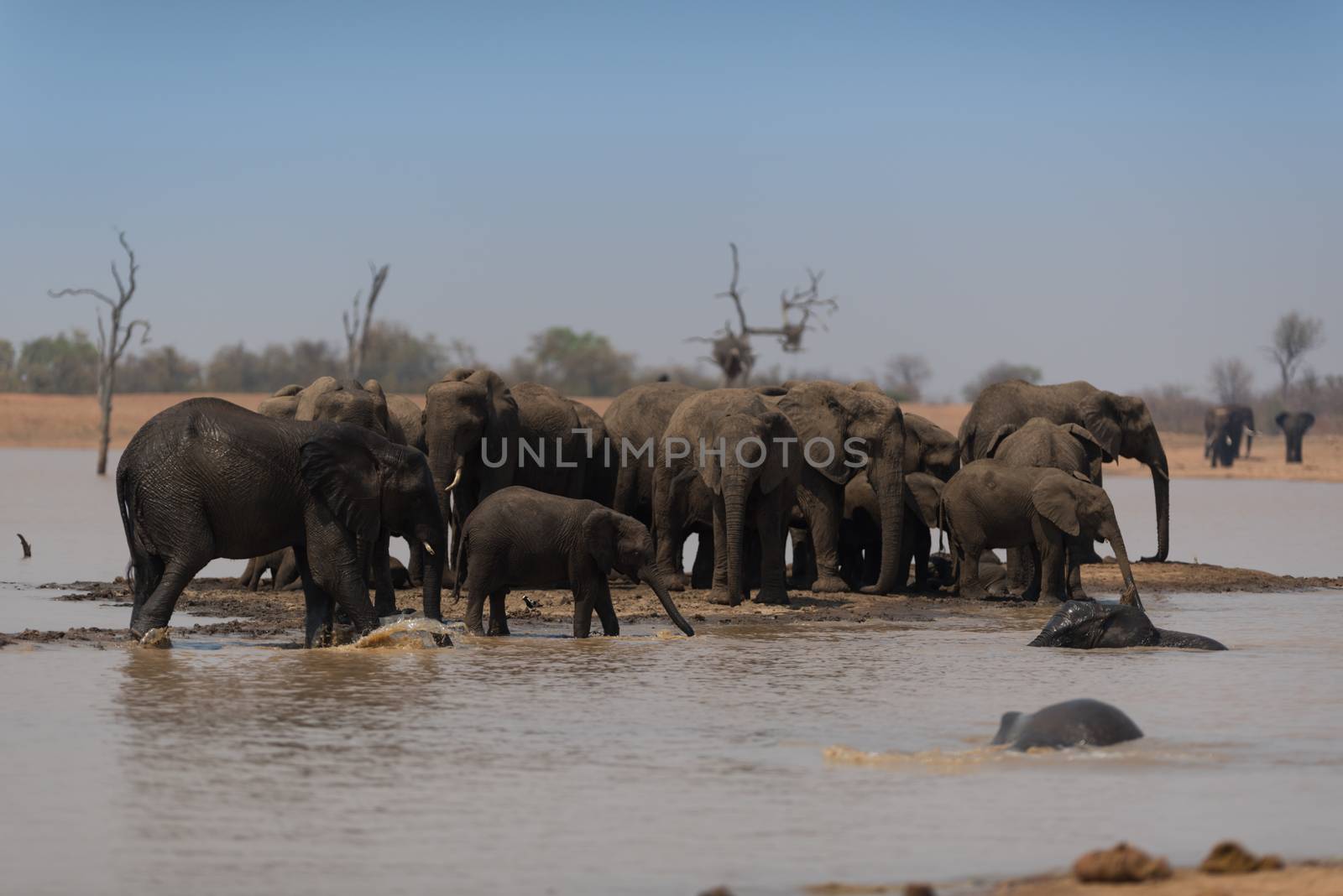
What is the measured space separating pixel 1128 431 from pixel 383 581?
11429mm

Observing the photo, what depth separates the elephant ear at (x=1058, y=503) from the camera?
16.7 metres

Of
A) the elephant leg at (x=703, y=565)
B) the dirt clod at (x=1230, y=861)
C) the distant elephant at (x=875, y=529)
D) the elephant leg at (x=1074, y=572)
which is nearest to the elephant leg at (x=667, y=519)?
the elephant leg at (x=703, y=565)

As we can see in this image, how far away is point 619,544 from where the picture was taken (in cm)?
1378

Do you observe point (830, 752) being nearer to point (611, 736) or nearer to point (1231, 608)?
point (611, 736)

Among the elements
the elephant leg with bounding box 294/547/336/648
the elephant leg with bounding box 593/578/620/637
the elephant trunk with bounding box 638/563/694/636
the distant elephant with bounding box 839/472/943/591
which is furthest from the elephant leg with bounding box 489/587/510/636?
the distant elephant with bounding box 839/472/943/591

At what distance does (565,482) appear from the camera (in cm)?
1906

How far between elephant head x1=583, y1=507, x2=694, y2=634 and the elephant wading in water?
1306mm

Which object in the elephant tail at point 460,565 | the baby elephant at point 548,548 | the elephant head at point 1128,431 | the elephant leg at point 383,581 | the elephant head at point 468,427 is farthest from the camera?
the elephant head at point 1128,431

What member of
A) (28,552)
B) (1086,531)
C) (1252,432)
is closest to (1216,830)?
(1086,531)

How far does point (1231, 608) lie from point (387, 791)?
35.7ft

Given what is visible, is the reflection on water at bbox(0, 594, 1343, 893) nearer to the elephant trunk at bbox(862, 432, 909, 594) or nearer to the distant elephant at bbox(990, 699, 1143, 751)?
the distant elephant at bbox(990, 699, 1143, 751)

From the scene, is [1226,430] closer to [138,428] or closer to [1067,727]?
[138,428]

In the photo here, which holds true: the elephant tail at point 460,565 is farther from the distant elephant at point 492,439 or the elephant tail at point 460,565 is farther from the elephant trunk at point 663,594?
the elephant trunk at point 663,594

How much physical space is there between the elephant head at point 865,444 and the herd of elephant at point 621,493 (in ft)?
0.07
